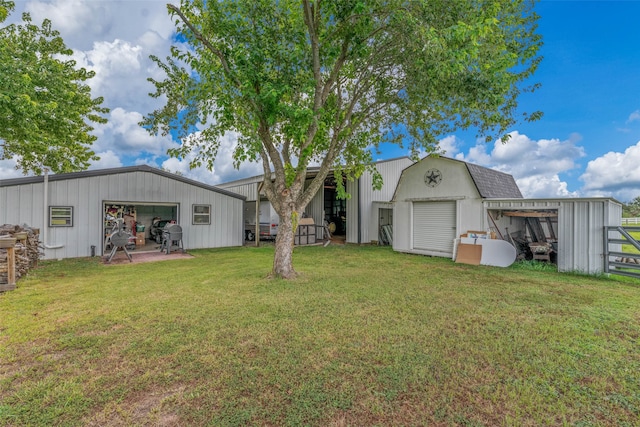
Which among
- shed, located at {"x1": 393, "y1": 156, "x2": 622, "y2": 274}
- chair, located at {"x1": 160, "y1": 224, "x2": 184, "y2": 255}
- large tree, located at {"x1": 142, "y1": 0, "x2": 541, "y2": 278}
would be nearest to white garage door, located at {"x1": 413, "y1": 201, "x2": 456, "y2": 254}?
shed, located at {"x1": 393, "y1": 156, "x2": 622, "y2": 274}

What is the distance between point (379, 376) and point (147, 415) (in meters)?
1.85

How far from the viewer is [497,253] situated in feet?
27.4

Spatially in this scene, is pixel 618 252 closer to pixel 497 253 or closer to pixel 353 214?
pixel 497 253

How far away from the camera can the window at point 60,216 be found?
886cm

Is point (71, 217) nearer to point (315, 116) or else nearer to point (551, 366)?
point (315, 116)

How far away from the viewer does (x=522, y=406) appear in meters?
2.16

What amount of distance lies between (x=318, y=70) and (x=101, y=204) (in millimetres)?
8892

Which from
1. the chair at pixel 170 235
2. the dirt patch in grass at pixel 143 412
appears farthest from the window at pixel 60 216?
the dirt patch in grass at pixel 143 412

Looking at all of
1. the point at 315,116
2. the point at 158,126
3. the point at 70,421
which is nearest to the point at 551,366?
the point at 70,421

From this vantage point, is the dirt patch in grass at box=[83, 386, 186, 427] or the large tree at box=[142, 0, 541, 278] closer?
the dirt patch in grass at box=[83, 386, 186, 427]

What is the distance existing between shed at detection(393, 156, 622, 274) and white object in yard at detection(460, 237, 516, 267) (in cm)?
65

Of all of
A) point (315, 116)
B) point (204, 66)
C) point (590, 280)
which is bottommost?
point (590, 280)

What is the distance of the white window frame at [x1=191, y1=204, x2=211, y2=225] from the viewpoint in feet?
38.5

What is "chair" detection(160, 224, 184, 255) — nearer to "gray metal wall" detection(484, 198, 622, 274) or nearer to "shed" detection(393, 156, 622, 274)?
A: "shed" detection(393, 156, 622, 274)
